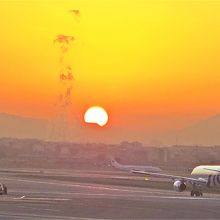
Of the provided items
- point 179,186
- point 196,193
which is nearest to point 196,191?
point 196,193

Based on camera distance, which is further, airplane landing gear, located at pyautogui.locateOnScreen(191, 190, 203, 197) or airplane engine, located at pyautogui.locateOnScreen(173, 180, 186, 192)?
airplane engine, located at pyautogui.locateOnScreen(173, 180, 186, 192)

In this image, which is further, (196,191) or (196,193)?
(196,191)

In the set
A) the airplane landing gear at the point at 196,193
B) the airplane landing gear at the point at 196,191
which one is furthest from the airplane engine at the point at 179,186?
the airplane landing gear at the point at 196,193

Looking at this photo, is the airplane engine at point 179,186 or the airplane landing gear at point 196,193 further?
the airplane engine at point 179,186

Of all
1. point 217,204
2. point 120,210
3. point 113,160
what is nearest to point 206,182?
point 217,204

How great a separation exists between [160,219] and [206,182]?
3930 centimetres

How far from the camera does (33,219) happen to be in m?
39.3

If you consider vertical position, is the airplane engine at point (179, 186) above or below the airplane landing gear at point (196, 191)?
above

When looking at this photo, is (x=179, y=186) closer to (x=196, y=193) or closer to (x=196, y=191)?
(x=196, y=191)

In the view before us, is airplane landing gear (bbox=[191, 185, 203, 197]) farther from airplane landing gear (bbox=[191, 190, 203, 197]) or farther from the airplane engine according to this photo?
the airplane engine

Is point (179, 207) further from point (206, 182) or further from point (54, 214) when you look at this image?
point (206, 182)

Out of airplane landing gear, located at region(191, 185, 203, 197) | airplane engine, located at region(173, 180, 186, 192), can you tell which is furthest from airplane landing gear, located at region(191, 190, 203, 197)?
airplane engine, located at region(173, 180, 186, 192)

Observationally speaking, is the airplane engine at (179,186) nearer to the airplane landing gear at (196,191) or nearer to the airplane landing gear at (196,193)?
the airplane landing gear at (196,191)

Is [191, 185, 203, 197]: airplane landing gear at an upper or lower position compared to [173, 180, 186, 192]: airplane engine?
lower
